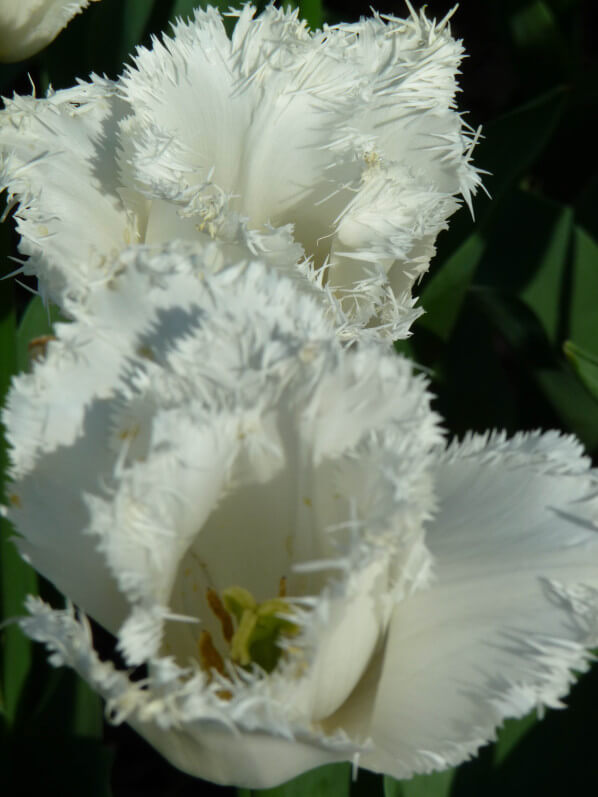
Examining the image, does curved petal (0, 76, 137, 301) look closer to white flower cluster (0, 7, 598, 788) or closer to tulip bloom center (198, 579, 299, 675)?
white flower cluster (0, 7, 598, 788)

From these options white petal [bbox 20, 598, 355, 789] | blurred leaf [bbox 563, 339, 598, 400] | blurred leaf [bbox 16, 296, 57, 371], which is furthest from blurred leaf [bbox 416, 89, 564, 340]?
white petal [bbox 20, 598, 355, 789]

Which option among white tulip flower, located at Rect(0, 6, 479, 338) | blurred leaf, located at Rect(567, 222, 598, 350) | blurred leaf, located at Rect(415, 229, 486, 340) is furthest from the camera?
blurred leaf, located at Rect(567, 222, 598, 350)

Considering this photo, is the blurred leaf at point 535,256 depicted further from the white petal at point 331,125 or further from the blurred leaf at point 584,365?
the white petal at point 331,125

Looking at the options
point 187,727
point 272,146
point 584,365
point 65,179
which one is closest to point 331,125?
point 272,146

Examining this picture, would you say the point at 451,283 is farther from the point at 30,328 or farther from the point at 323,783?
the point at 323,783

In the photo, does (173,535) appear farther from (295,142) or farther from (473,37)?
(473,37)

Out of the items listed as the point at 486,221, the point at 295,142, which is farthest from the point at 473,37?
the point at 295,142
